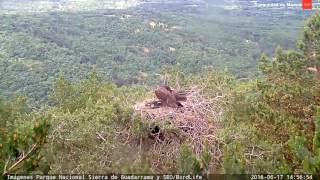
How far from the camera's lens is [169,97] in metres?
10.4

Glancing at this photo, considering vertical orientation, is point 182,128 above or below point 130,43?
above

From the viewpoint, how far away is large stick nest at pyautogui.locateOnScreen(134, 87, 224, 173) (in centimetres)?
921

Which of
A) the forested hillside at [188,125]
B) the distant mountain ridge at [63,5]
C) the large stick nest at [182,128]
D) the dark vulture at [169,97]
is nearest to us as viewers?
the forested hillside at [188,125]

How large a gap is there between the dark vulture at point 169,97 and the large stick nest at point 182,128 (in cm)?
13

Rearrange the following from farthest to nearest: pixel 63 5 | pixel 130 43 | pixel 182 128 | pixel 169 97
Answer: pixel 63 5 < pixel 130 43 < pixel 169 97 < pixel 182 128

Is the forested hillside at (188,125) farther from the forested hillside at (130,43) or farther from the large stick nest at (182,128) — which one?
the forested hillside at (130,43)

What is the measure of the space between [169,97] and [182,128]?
1.01 metres

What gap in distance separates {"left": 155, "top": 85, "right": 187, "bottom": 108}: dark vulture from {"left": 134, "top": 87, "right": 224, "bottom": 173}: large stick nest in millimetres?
132

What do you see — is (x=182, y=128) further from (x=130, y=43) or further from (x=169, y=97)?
(x=130, y=43)

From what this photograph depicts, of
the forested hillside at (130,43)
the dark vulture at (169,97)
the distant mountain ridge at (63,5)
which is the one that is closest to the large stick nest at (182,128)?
the dark vulture at (169,97)

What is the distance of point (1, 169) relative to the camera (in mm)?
6363

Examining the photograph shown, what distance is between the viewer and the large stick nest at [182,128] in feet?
30.2

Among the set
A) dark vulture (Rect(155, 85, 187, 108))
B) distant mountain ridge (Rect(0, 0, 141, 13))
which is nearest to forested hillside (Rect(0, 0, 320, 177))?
dark vulture (Rect(155, 85, 187, 108))

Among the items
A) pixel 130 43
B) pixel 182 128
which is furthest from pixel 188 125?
pixel 130 43
